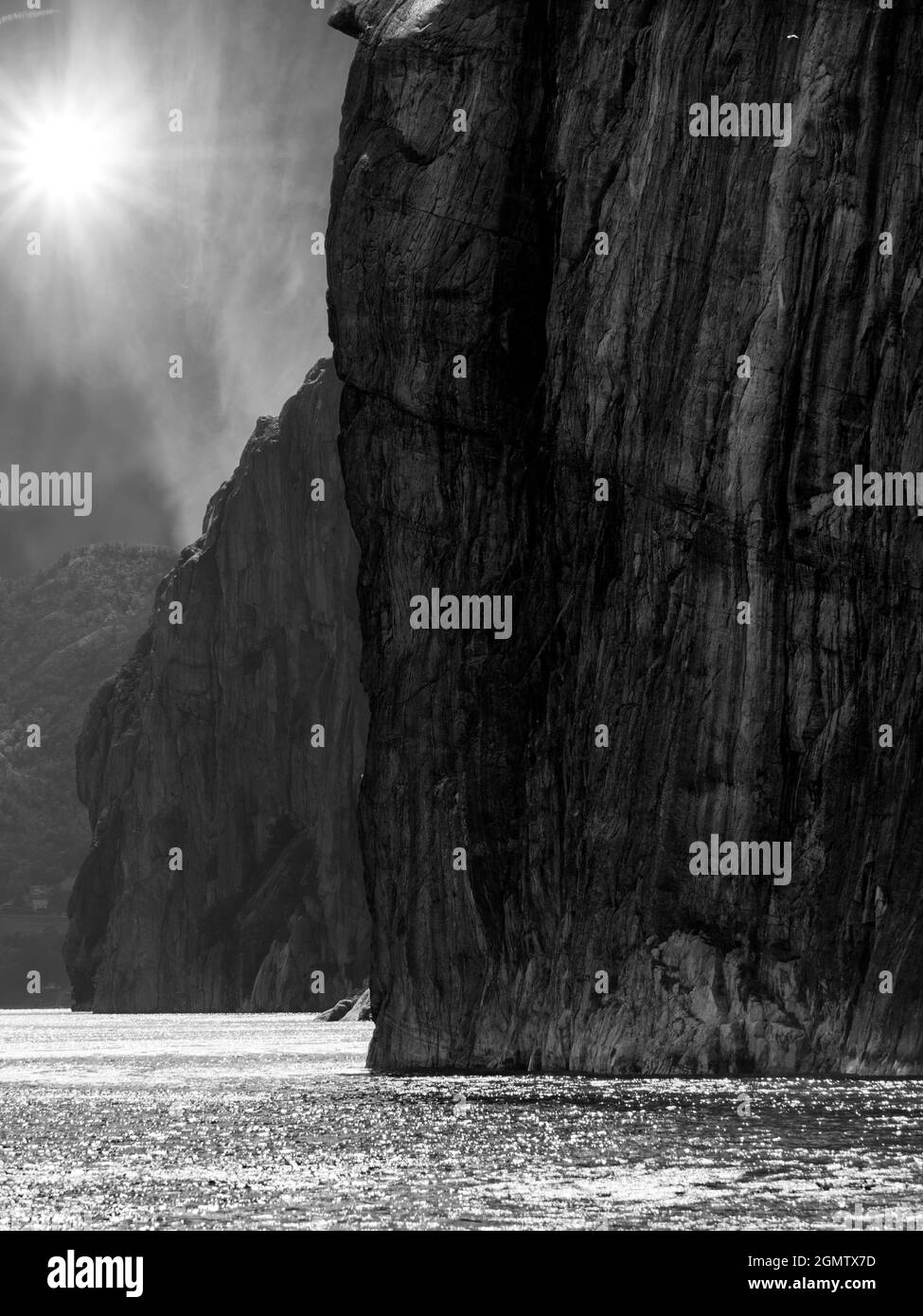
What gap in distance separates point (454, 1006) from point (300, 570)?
12577cm

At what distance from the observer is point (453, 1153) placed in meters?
34.8

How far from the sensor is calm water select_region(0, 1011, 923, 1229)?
26.8 meters

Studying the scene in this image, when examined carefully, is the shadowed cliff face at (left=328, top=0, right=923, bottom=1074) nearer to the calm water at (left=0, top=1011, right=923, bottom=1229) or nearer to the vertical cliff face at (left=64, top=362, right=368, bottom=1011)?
the calm water at (left=0, top=1011, right=923, bottom=1229)

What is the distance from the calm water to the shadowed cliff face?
4505 mm

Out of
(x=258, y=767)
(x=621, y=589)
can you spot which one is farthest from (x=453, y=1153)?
(x=258, y=767)

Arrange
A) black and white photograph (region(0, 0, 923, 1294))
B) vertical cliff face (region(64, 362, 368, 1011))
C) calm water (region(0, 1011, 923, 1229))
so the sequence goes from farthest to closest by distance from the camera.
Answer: vertical cliff face (region(64, 362, 368, 1011)) < black and white photograph (region(0, 0, 923, 1294)) < calm water (region(0, 1011, 923, 1229))

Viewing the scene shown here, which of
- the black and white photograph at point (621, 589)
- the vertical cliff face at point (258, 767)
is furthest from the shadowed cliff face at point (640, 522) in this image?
the vertical cliff face at point (258, 767)

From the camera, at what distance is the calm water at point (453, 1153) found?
26844 millimetres

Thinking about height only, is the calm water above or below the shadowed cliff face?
below

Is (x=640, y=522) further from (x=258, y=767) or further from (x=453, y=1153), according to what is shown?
(x=258, y=767)

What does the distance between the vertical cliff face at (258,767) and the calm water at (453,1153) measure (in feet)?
377

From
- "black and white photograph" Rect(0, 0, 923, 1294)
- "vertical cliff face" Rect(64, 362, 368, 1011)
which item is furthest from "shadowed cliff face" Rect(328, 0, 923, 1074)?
"vertical cliff face" Rect(64, 362, 368, 1011)
